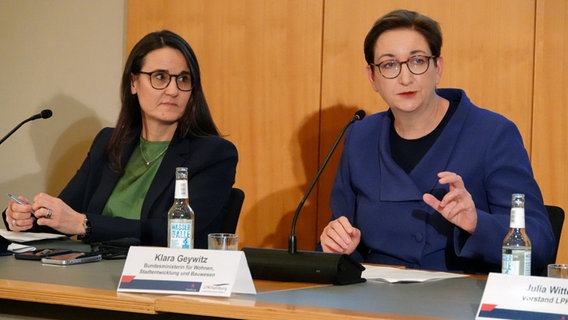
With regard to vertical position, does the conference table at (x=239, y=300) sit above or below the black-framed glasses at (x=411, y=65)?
below

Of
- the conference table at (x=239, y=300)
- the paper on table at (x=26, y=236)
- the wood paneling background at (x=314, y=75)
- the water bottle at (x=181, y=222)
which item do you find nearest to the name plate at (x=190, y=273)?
the conference table at (x=239, y=300)

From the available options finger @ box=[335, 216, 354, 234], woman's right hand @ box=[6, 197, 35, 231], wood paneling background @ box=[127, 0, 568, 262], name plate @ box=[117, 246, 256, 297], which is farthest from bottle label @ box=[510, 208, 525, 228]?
wood paneling background @ box=[127, 0, 568, 262]

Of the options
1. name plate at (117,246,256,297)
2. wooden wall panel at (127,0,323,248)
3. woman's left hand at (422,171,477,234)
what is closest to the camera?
name plate at (117,246,256,297)

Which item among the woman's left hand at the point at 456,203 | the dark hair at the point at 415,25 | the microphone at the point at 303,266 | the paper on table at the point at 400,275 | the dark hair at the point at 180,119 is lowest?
the paper on table at the point at 400,275

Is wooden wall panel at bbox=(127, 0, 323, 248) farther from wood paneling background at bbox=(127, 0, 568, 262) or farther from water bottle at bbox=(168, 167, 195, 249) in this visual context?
water bottle at bbox=(168, 167, 195, 249)

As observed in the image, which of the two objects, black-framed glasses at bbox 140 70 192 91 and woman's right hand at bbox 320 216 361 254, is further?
black-framed glasses at bbox 140 70 192 91

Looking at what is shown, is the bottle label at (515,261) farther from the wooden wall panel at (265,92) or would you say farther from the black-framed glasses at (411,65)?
the wooden wall panel at (265,92)

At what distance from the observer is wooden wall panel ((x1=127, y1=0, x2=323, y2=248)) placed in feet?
13.1

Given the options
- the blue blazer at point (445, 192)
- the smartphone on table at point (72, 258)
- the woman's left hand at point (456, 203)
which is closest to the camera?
the woman's left hand at point (456, 203)

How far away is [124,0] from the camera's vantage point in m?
4.53

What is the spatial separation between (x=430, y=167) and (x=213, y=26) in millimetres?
1852

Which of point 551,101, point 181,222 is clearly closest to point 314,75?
point 551,101

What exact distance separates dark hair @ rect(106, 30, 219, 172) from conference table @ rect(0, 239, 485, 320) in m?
1.13

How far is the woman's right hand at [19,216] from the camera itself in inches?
115
